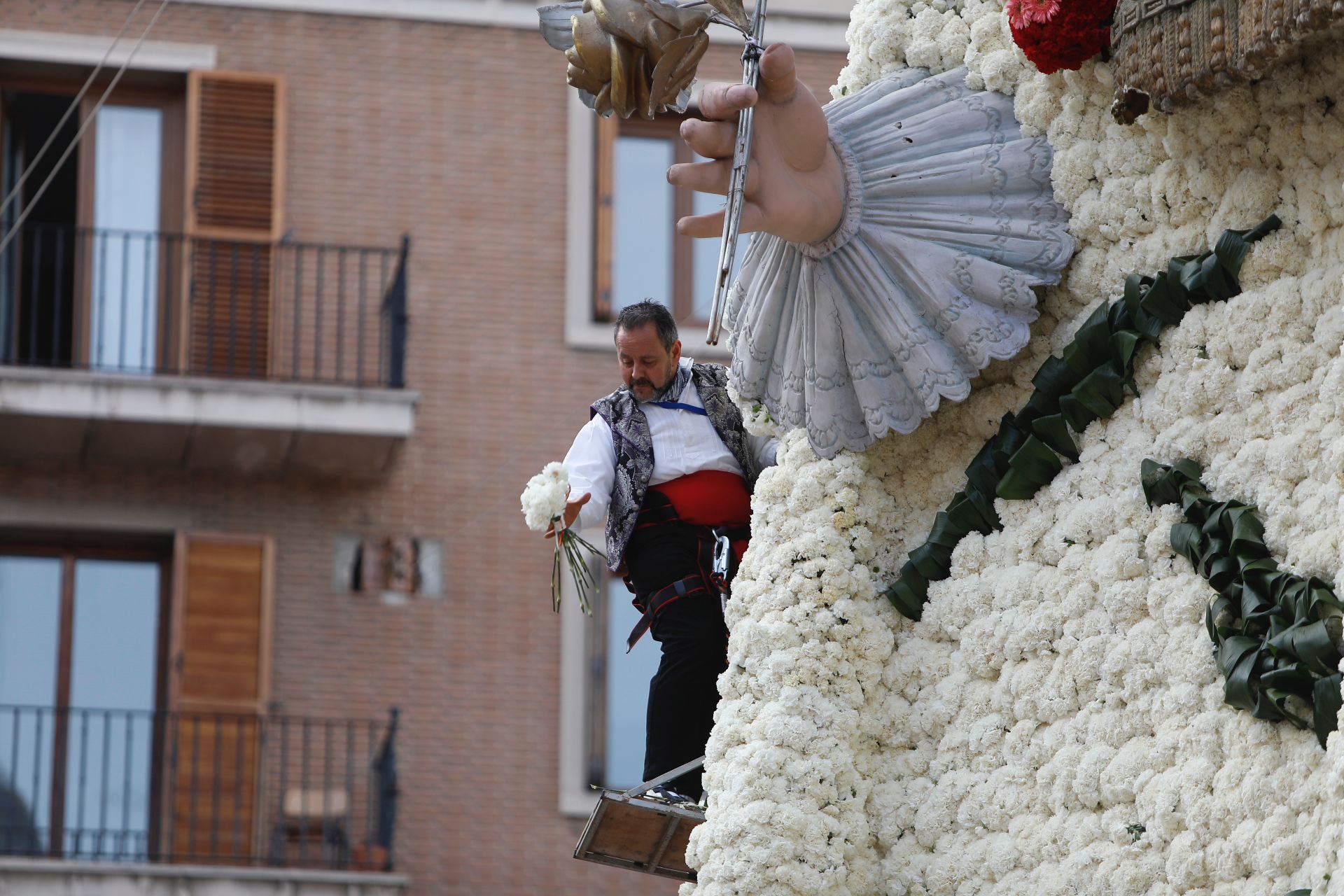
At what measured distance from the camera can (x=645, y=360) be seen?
6762mm

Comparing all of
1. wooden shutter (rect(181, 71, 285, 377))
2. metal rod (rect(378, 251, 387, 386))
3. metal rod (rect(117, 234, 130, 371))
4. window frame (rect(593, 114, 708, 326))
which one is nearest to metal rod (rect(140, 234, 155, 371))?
metal rod (rect(117, 234, 130, 371))

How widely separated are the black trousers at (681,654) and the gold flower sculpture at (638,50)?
1.46 m

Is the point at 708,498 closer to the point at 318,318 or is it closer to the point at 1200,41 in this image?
the point at 1200,41

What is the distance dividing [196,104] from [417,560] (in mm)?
3333

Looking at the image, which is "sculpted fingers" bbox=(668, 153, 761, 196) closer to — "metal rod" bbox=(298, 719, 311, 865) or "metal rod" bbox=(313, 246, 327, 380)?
"metal rod" bbox=(298, 719, 311, 865)

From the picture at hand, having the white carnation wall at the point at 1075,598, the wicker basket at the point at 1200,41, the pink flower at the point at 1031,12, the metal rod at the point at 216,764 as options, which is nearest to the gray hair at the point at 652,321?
the white carnation wall at the point at 1075,598

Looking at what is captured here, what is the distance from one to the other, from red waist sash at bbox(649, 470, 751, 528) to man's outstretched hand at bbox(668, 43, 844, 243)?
103cm

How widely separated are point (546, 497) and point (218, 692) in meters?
9.26

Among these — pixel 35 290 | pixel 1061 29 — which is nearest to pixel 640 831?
pixel 1061 29

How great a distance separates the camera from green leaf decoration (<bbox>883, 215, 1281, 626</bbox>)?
542 cm

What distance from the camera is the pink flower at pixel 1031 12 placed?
569 centimetres

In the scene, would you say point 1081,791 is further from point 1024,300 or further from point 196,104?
point 196,104

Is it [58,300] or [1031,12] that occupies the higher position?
[58,300]

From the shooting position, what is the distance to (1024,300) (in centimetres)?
582
